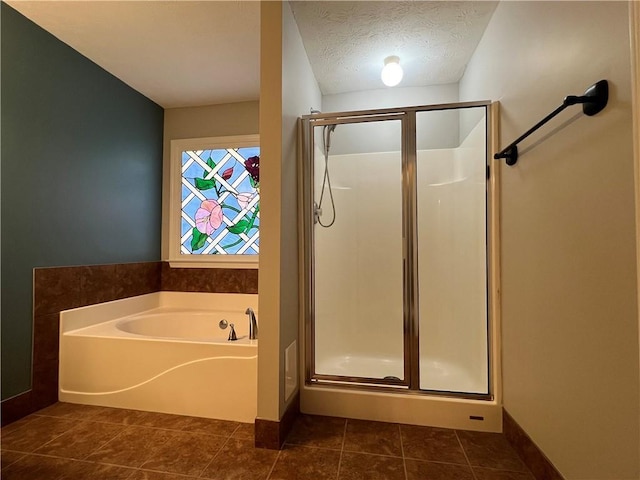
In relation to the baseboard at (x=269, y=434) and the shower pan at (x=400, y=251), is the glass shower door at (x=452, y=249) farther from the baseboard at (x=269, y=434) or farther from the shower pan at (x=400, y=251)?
the baseboard at (x=269, y=434)

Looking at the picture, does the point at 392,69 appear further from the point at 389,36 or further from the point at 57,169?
the point at 57,169

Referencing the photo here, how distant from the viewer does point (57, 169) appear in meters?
1.91

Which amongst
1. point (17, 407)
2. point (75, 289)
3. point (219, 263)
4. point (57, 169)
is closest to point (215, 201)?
point (219, 263)

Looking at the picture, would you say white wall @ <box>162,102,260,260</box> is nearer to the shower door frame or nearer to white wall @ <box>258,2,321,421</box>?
the shower door frame

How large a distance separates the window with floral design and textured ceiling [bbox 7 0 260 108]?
19.9 inches

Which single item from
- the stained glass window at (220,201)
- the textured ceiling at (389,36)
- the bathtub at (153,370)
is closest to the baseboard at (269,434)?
the bathtub at (153,370)

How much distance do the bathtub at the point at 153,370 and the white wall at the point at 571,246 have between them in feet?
4.43

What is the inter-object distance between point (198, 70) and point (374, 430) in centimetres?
274

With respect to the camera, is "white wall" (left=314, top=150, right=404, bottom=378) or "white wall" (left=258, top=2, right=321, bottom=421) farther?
"white wall" (left=314, top=150, right=404, bottom=378)

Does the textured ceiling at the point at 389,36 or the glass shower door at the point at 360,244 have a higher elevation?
the textured ceiling at the point at 389,36

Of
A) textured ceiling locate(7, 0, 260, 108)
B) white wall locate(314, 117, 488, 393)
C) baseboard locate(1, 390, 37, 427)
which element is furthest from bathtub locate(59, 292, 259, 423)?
textured ceiling locate(7, 0, 260, 108)

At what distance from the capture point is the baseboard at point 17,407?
5.29 feet

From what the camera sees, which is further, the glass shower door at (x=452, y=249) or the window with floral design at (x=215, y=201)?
the window with floral design at (x=215, y=201)

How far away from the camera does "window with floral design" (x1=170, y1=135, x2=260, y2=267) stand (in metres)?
2.73
